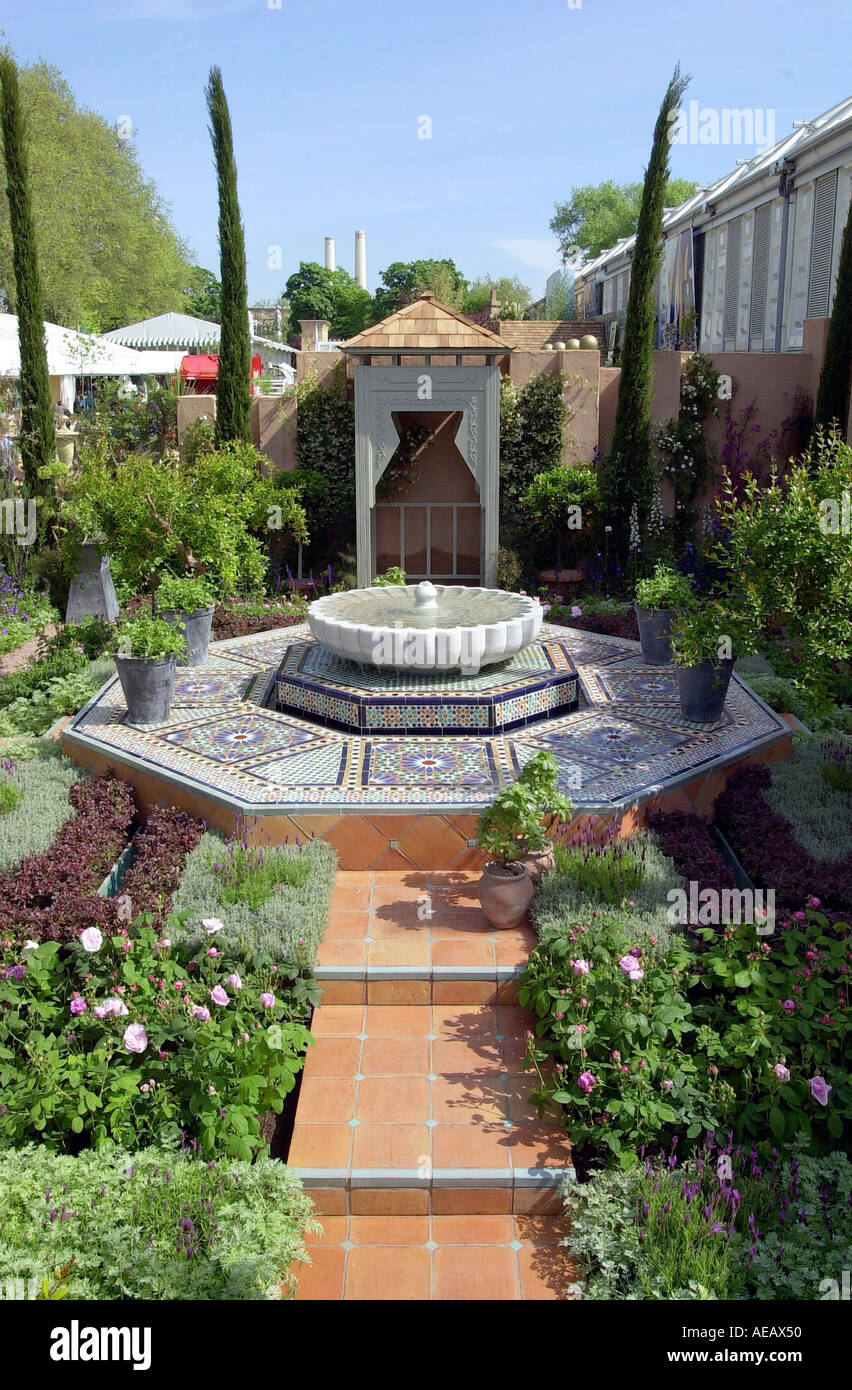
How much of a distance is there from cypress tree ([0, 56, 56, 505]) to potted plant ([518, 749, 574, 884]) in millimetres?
8514

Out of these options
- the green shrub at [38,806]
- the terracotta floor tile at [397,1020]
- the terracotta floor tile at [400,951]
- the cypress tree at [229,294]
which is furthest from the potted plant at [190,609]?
the cypress tree at [229,294]

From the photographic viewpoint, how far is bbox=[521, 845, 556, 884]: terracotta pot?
17.0ft

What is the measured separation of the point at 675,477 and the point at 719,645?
5969mm

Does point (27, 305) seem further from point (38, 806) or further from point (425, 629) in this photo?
point (38, 806)

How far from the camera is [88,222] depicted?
28.7 meters

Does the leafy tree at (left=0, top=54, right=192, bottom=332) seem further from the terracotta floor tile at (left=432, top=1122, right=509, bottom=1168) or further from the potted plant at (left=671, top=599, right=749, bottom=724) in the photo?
the terracotta floor tile at (left=432, top=1122, right=509, bottom=1168)

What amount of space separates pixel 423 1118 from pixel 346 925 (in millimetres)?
1251

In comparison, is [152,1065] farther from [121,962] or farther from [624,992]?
[624,992]

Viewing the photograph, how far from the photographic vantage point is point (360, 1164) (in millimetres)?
3742

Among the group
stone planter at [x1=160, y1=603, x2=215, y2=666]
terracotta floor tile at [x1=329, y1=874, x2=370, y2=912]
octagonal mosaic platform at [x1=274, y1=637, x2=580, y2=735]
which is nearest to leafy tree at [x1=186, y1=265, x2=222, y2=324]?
stone planter at [x1=160, y1=603, x2=215, y2=666]

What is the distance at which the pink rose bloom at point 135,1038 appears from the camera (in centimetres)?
374

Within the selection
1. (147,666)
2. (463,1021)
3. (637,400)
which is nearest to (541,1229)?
(463,1021)

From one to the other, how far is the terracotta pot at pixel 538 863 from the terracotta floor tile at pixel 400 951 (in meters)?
0.64

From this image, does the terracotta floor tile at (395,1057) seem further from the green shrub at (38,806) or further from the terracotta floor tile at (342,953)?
the green shrub at (38,806)
